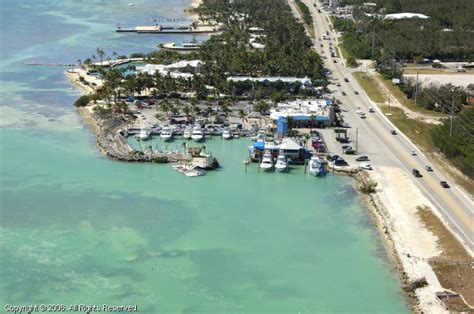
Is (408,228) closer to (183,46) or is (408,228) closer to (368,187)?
(368,187)

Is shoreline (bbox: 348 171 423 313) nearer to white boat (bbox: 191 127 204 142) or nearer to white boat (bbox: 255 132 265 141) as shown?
white boat (bbox: 255 132 265 141)

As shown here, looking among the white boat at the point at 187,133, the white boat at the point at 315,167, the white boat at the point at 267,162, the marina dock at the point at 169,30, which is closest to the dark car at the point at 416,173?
the white boat at the point at 315,167

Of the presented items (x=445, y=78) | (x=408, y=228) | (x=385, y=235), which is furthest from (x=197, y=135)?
(x=445, y=78)

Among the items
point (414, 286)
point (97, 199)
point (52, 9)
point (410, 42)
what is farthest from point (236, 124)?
point (52, 9)

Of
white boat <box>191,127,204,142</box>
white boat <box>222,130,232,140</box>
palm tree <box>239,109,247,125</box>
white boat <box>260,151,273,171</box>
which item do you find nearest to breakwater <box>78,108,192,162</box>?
white boat <box>191,127,204,142</box>

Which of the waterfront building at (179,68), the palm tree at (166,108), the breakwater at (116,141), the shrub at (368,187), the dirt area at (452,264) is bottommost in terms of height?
the dirt area at (452,264)

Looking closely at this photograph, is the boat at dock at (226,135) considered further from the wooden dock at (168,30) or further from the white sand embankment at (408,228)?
the wooden dock at (168,30)
